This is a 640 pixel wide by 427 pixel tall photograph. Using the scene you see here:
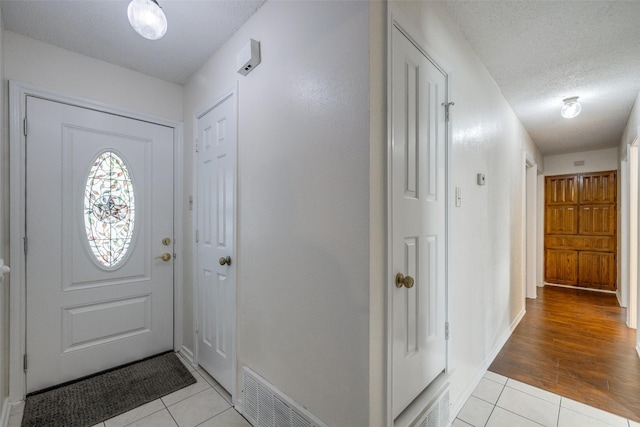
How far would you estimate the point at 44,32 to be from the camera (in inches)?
72.9

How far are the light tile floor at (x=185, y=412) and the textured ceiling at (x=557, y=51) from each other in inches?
111

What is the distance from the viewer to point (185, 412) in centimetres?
177

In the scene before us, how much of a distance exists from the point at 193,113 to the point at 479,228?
251 centimetres

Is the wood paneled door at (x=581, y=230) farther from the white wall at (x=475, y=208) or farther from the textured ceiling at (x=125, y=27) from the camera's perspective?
the textured ceiling at (x=125, y=27)

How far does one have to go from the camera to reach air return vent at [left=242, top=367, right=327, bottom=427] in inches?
52.4

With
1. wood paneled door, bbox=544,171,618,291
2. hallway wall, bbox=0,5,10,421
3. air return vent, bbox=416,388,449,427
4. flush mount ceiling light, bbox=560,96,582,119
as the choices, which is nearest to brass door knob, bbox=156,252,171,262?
hallway wall, bbox=0,5,10,421

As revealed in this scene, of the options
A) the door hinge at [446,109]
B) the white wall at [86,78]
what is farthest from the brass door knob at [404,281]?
the white wall at [86,78]

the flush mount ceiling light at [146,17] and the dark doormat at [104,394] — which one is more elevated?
the flush mount ceiling light at [146,17]

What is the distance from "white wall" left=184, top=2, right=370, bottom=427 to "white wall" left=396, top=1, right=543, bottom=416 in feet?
1.60

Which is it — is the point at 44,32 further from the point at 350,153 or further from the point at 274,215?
the point at 350,153

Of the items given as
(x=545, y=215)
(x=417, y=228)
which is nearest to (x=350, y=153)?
(x=417, y=228)

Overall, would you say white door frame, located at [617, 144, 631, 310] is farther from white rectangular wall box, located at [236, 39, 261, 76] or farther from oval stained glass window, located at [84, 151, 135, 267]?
oval stained glass window, located at [84, 151, 135, 267]

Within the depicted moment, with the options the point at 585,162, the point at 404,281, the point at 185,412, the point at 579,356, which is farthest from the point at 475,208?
the point at 585,162

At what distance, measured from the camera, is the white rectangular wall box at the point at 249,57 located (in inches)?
64.4
